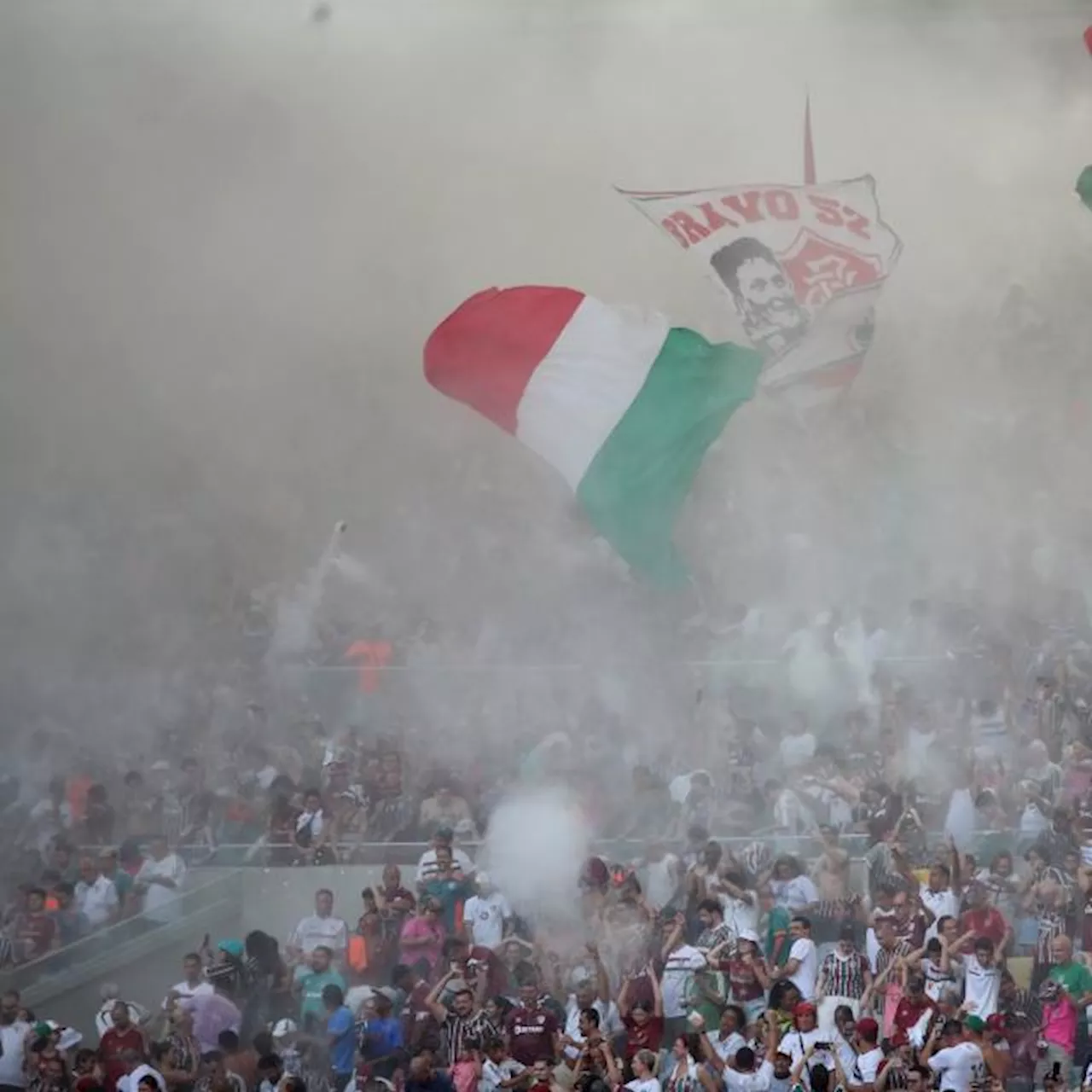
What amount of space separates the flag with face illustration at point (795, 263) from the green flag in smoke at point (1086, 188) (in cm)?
111

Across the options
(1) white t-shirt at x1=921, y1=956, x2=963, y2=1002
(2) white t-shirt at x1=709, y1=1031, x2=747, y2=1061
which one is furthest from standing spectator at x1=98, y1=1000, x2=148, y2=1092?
(1) white t-shirt at x1=921, y1=956, x2=963, y2=1002

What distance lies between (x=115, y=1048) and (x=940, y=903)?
3.98 meters

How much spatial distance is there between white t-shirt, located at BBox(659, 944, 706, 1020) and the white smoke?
2.83 ft

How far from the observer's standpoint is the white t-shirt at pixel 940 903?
8.97 metres

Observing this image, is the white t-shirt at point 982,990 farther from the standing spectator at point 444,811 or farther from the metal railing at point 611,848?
the standing spectator at point 444,811

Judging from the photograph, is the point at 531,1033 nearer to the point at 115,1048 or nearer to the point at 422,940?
the point at 422,940

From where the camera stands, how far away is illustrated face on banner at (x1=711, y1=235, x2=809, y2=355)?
11.0 metres

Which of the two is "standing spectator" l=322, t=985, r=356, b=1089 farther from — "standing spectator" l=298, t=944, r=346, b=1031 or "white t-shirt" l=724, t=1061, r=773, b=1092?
"white t-shirt" l=724, t=1061, r=773, b=1092

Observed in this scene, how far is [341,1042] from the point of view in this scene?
8.85 meters

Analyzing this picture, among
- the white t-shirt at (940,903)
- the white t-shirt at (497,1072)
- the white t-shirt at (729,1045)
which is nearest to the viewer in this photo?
the white t-shirt at (729,1045)

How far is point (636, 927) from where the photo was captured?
930cm

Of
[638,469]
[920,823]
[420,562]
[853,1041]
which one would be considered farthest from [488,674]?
[853,1041]

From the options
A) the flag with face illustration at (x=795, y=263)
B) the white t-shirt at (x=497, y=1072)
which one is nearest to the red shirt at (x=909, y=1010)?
the white t-shirt at (x=497, y=1072)

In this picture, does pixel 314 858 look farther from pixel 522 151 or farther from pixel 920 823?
pixel 522 151
